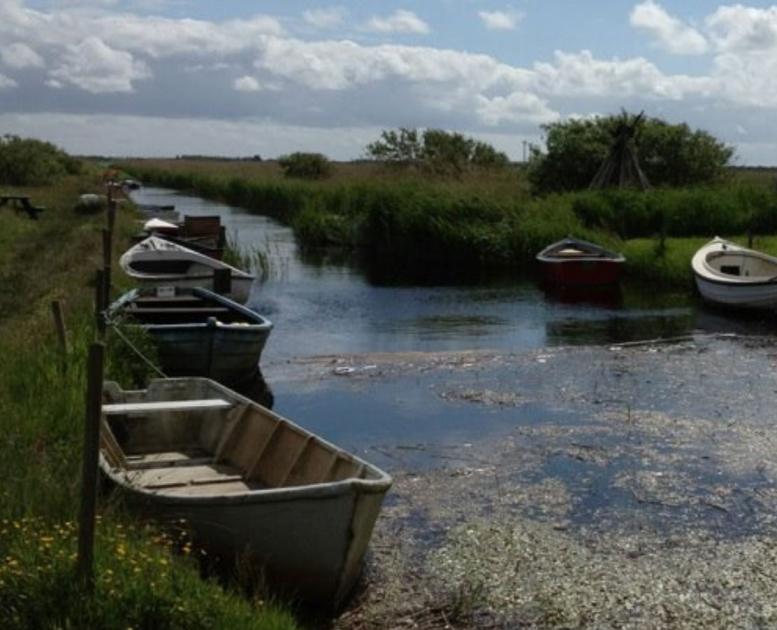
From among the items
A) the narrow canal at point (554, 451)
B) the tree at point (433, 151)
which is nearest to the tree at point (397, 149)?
the tree at point (433, 151)

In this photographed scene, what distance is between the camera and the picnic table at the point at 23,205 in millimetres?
43781

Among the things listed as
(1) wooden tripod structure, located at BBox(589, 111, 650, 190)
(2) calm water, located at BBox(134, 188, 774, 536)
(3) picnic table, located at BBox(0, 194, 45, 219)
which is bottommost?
(2) calm water, located at BBox(134, 188, 774, 536)

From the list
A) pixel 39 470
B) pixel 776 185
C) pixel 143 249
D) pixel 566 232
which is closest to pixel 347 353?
pixel 143 249

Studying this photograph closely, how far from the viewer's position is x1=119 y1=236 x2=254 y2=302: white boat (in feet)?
73.7

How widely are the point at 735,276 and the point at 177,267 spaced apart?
12331 mm

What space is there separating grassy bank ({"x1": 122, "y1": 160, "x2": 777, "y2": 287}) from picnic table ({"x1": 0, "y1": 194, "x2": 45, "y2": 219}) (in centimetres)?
1091

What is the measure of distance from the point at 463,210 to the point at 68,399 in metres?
27.9

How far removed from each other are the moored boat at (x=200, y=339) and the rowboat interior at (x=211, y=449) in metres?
3.72

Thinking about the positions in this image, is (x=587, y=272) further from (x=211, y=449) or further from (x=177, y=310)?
(x=211, y=449)

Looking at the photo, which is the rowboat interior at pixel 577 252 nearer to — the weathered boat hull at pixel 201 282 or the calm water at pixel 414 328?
the calm water at pixel 414 328

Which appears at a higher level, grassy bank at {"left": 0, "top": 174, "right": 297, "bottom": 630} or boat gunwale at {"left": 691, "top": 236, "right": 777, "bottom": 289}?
boat gunwale at {"left": 691, "top": 236, "right": 777, "bottom": 289}

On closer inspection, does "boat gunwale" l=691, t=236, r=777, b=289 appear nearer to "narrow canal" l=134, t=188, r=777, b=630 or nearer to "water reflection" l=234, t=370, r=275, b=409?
"narrow canal" l=134, t=188, r=777, b=630

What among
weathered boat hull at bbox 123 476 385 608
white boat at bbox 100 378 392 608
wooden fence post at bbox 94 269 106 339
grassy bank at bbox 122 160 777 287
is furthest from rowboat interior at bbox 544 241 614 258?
weathered boat hull at bbox 123 476 385 608

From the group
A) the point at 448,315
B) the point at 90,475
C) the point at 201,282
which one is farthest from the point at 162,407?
the point at 448,315
